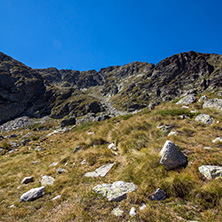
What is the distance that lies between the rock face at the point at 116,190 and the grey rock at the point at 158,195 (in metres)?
0.76

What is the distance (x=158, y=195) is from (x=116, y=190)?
66.0 inches

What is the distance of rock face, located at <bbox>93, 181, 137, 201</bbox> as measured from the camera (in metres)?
4.25

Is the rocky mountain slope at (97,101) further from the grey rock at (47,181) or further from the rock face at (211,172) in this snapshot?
the rock face at (211,172)

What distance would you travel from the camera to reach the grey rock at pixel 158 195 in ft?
13.5

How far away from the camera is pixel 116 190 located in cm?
458

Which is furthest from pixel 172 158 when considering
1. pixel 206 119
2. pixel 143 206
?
pixel 206 119

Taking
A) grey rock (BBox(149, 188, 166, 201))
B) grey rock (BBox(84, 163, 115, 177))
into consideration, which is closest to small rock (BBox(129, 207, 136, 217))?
grey rock (BBox(149, 188, 166, 201))

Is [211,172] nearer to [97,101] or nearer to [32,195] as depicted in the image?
[32,195]

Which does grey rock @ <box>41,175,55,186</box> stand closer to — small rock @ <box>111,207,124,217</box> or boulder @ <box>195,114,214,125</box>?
small rock @ <box>111,207,124,217</box>

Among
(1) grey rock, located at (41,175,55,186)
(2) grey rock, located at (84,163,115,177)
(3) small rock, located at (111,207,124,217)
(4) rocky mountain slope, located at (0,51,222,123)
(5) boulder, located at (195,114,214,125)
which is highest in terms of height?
(4) rocky mountain slope, located at (0,51,222,123)

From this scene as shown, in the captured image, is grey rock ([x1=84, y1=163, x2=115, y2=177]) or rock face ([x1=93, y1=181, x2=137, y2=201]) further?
grey rock ([x1=84, y1=163, x2=115, y2=177])

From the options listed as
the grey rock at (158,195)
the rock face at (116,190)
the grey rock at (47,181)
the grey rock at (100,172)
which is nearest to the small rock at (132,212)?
the rock face at (116,190)

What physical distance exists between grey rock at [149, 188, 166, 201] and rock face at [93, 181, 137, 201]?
0.76 meters

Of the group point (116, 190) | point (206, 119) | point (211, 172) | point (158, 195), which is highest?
point (206, 119)
